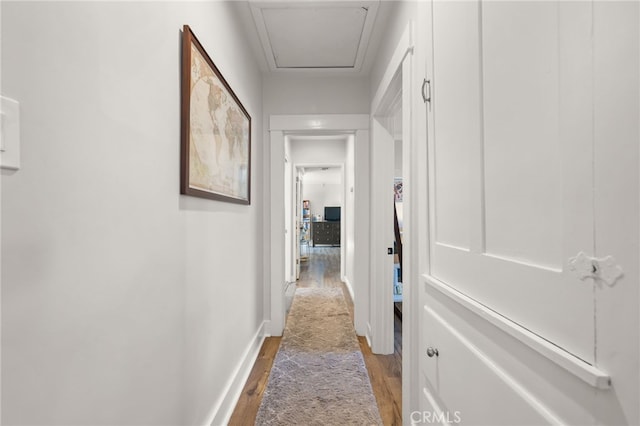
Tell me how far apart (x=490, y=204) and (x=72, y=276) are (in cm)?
101

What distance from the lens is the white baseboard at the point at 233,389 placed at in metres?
1.52

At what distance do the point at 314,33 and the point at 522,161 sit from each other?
201 centimetres

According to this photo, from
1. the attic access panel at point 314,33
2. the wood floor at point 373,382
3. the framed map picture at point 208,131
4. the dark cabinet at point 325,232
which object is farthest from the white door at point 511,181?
the dark cabinet at point 325,232

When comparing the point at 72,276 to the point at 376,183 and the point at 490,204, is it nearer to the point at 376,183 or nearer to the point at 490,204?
the point at 490,204

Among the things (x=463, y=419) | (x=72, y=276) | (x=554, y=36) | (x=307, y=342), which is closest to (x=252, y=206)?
(x=307, y=342)

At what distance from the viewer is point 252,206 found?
2404 mm

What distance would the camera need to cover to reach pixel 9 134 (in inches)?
20.5

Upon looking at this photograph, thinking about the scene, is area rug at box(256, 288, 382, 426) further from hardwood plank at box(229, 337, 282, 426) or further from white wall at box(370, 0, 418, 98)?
white wall at box(370, 0, 418, 98)

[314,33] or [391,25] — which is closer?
[391,25]

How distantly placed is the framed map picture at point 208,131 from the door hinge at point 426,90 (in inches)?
37.4

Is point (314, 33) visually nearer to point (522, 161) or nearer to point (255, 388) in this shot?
point (522, 161)

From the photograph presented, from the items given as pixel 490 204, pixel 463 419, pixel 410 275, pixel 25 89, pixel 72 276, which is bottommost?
pixel 463 419

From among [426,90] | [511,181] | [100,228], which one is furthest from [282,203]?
[511,181]

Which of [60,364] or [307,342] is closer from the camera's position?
[60,364]
